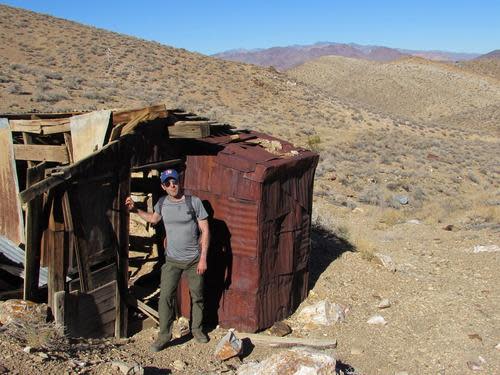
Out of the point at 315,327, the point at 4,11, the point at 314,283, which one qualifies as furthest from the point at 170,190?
the point at 4,11

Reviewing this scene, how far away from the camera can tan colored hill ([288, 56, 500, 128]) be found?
56.1 meters

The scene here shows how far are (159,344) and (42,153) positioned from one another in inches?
90.2

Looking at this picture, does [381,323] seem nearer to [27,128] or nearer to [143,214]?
[143,214]

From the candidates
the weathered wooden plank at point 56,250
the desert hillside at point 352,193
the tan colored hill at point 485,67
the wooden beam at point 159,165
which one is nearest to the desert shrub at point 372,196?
the desert hillside at point 352,193

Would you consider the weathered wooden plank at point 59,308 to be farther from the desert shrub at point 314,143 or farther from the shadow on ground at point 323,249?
the desert shrub at point 314,143

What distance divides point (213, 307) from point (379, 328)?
2.14 metres

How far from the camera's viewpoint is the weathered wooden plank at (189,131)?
5809 mm

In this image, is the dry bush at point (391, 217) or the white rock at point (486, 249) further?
the dry bush at point (391, 217)

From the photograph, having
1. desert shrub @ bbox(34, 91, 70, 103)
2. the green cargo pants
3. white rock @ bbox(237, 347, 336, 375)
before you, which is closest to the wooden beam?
the green cargo pants

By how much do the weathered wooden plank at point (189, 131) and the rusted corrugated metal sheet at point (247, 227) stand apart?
8.7 inches

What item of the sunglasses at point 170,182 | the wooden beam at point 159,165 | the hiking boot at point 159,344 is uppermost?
the wooden beam at point 159,165

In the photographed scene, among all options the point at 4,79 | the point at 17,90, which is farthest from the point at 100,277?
the point at 4,79

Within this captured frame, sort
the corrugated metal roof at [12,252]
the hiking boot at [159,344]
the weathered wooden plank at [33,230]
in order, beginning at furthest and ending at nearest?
the corrugated metal roof at [12,252], the hiking boot at [159,344], the weathered wooden plank at [33,230]

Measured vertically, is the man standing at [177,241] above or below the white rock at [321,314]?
above
